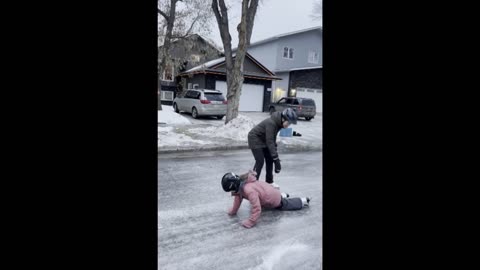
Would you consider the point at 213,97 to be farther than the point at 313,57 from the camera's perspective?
No

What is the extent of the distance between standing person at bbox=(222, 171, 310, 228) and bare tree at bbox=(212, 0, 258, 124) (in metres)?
7.27

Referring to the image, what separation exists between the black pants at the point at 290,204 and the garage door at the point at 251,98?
1663 cm

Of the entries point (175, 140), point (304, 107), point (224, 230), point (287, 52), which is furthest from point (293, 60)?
point (224, 230)

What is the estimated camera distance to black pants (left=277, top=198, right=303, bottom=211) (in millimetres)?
4070

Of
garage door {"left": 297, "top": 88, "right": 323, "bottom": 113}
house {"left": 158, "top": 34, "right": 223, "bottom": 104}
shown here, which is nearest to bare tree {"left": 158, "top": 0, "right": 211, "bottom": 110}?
house {"left": 158, "top": 34, "right": 223, "bottom": 104}

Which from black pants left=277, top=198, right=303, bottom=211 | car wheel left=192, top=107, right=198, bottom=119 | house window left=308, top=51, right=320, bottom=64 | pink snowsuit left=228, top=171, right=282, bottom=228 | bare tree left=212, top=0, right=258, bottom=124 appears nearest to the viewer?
pink snowsuit left=228, top=171, right=282, bottom=228

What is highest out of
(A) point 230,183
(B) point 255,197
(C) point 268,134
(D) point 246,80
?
(D) point 246,80

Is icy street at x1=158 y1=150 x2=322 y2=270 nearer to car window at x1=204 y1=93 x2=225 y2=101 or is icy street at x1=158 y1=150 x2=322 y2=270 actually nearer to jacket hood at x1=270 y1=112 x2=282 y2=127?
jacket hood at x1=270 y1=112 x2=282 y2=127

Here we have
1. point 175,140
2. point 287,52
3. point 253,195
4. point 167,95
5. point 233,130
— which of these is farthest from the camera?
point 287,52

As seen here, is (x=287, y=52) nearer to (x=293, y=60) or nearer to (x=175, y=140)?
(x=293, y=60)

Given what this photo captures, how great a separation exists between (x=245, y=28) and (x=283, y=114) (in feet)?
22.7

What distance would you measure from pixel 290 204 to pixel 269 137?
3.26 ft

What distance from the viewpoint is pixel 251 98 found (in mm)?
21047
